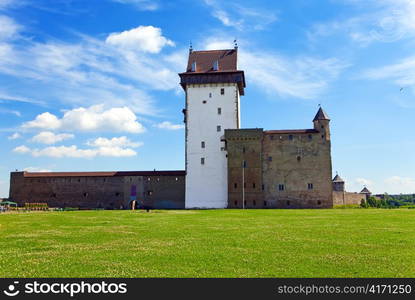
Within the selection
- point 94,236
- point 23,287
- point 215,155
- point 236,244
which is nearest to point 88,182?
point 215,155

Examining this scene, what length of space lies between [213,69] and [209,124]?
669cm

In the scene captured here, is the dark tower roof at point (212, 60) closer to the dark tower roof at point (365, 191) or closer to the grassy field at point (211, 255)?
the grassy field at point (211, 255)

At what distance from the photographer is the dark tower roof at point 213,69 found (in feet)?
150

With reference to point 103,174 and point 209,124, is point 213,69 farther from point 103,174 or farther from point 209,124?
point 103,174

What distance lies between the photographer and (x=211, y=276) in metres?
7.49

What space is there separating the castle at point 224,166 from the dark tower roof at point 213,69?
0.12m

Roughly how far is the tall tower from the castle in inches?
4.0

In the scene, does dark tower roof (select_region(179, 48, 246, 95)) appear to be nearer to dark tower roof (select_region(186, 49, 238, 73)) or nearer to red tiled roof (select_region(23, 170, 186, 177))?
dark tower roof (select_region(186, 49, 238, 73))

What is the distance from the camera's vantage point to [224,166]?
44594 millimetres

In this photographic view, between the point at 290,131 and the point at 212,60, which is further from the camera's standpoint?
the point at 212,60

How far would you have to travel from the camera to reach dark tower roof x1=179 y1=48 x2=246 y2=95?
45.6 meters

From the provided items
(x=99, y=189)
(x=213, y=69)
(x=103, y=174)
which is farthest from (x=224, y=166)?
(x=99, y=189)

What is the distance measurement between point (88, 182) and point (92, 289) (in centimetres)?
4319

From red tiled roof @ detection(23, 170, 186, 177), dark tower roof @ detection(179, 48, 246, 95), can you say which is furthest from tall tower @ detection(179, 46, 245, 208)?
red tiled roof @ detection(23, 170, 186, 177)
